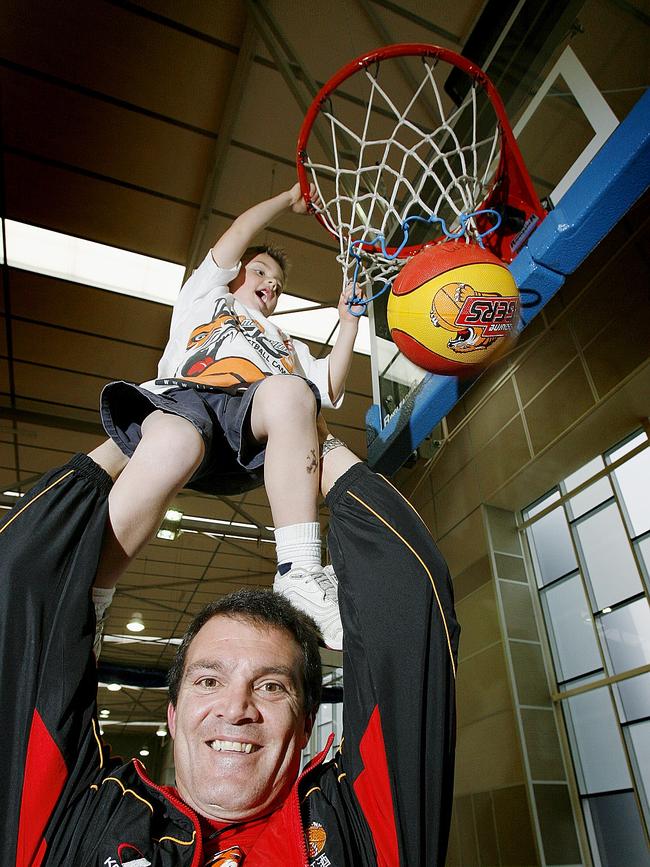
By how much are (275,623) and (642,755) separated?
12.6 feet

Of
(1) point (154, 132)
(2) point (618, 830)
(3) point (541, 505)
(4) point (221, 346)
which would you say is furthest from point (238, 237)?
(2) point (618, 830)

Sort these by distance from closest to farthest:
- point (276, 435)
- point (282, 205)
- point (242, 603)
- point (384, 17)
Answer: point (242, 603)
point (276, 435)
point (282, 205)
point (384, 17)

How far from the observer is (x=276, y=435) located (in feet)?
4.31

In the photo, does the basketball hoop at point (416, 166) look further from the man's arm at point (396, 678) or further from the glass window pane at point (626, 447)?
the glass window pane at point (626, 447)

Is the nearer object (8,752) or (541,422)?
(8,752)

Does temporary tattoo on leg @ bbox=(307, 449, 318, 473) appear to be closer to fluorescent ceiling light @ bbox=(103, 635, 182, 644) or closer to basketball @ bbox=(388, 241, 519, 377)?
basketball @ bbox=(388, 241, 519, 377)

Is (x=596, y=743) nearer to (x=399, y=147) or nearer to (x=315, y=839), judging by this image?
(x=315, y=839)

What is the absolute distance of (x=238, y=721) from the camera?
3.30 ft

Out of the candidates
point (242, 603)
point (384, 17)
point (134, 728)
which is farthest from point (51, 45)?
point (134, 728)

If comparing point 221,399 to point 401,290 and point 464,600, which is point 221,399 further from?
point 464,600

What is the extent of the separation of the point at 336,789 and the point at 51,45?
4.36 metres

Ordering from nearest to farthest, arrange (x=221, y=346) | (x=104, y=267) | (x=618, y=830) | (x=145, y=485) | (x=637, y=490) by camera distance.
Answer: (x=145, y=485) → (x=221, y=346) → (x=618, y=830) → (x=637, y=490) → (x=104, y=267)

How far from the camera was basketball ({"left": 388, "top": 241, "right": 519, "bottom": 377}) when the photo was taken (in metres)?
1.56

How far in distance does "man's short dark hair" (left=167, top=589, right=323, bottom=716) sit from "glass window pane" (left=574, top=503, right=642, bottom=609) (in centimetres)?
→ 367
